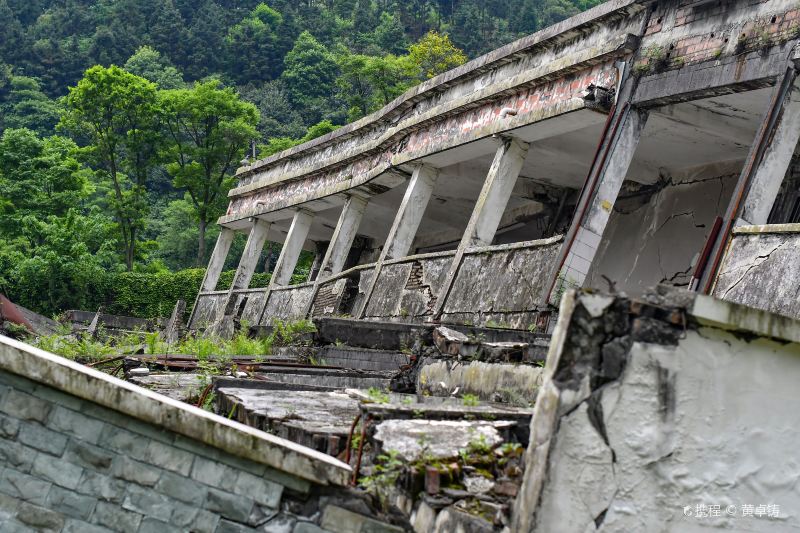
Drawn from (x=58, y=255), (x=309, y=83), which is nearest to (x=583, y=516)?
(x=58, y=255)

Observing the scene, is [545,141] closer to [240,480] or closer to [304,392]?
[304,392]

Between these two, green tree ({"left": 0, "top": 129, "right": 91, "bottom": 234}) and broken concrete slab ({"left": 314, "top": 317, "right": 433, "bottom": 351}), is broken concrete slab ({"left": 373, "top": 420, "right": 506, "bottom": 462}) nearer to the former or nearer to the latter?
broken concrete slab ({"left": 314, "top": 317, "right": 433, "bottom": 351})

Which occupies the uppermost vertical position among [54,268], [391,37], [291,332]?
[391,37]

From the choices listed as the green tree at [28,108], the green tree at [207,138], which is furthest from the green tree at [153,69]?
the green tree at [207,138]

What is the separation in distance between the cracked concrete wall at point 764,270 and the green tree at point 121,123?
122 feet

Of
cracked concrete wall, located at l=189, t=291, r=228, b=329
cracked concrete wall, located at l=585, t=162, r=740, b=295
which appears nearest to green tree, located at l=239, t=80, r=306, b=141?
cracked concrete wall, located at l=189, t=291, r=228, b=329

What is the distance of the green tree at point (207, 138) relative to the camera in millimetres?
44250

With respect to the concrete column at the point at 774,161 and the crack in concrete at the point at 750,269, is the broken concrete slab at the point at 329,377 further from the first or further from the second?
the concrete column at the point at 774,161

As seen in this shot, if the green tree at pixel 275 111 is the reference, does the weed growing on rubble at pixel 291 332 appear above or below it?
below

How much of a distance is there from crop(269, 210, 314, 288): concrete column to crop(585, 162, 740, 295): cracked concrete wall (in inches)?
294

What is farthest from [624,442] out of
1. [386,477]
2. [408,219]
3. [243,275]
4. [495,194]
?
[243,275]

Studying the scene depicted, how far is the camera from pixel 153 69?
6688cm

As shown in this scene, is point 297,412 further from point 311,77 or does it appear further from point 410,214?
point 311,77

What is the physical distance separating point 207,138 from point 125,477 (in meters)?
41.3
